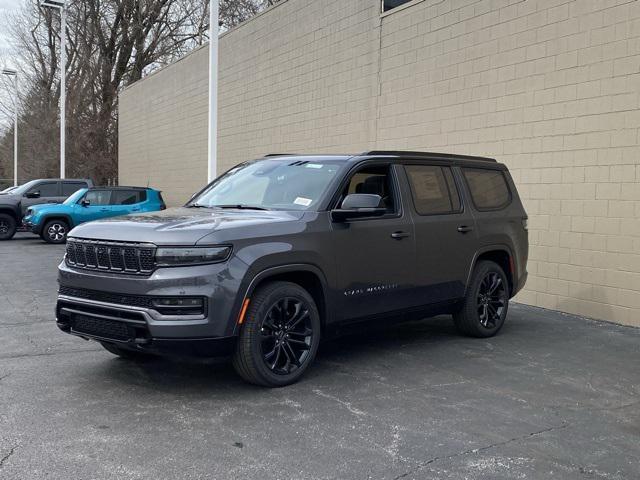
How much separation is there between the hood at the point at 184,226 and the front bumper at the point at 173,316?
0.74ft

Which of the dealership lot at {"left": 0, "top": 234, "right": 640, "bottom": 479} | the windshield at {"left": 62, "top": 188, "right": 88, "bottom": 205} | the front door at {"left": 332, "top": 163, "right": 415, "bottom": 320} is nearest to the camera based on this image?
the dealership lot at {"left": 0, "top": 234, "right": 640, "bottom": 479}

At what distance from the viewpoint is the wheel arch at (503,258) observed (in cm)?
751

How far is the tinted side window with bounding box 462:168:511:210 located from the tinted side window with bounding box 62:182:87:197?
51.9 ft

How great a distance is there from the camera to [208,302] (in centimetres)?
497

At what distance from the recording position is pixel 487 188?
7734 mm

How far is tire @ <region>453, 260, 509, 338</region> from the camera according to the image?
7.33 m

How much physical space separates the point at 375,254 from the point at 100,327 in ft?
7.84


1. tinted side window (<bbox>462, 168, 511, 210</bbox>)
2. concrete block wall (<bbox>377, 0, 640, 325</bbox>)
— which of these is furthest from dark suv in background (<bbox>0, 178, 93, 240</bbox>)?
tinted side window (<bbox>462, 168, 511, 210</bbox>)

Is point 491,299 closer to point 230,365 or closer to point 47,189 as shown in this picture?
point 230,365

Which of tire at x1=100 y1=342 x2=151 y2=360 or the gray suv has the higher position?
the gray suv

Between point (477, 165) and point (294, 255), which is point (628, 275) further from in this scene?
point (294, 255)

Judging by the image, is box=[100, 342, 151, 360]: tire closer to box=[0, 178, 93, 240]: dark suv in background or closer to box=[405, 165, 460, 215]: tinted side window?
box=[405, 165, 460, 215]: tinted side window

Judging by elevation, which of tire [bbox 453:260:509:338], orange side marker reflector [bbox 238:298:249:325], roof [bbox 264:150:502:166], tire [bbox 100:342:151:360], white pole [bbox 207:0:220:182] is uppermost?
white pole [bbox 207:0:220:182]

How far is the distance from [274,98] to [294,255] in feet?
38.6
